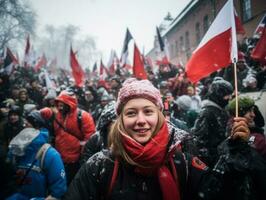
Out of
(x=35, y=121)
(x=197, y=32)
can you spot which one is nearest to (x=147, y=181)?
(x=35, y=121)

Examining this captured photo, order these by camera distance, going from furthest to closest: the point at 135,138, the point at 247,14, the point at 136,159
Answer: the point at 247,14 < the point at 135,138 < the point at 136,159

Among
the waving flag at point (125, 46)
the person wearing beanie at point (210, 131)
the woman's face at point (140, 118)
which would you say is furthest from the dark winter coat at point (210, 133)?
the waving flag at point (125, 46)

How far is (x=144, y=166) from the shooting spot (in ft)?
6.82

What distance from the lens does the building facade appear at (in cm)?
1636

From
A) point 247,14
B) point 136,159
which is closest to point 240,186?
point 136,159

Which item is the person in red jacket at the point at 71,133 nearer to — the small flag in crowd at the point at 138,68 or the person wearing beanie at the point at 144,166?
the person wearing beanie at the point at 144,166

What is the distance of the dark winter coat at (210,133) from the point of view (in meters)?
4.38

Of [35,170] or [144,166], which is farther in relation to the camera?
[35,170]

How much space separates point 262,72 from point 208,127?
4.18 meters

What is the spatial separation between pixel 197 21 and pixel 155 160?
89.9 ft

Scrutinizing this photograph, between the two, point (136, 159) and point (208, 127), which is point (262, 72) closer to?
point (208, 127)

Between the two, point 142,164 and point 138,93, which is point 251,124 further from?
point 142,164

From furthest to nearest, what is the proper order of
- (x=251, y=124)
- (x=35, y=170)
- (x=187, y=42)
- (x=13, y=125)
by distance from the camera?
(x=187, y=42), (x=13, y=125), (x=251, y=124), (x=35, y=170)

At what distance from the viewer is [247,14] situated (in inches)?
698
